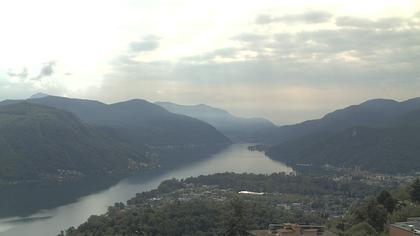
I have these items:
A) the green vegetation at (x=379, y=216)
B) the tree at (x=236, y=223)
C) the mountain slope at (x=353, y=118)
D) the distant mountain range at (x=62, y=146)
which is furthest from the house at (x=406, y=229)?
the mountain slope at (x=353, y=118)

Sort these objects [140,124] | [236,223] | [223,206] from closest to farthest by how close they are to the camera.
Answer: [236,223] → [223,206] → [140,124]

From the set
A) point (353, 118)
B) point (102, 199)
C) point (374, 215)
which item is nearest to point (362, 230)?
point (374, 215)

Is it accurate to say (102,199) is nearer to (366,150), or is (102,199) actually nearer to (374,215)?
(374,215)

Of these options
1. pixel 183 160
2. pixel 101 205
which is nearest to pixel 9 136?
pixel 183 160

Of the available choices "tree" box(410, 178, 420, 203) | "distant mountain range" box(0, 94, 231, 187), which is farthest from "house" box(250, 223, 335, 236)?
"distant mountain range" box(0, 94, 231, 187)

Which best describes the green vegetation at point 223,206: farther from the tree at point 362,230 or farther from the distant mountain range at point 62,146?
the distant mountain range at point 62,146

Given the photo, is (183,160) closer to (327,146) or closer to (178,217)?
(327,146)
